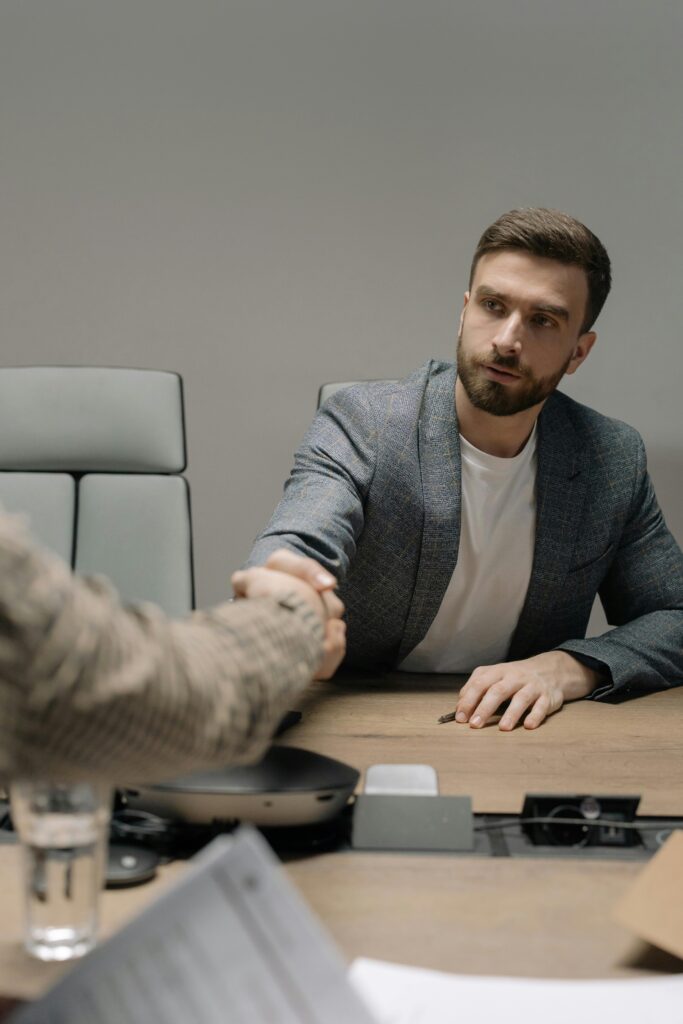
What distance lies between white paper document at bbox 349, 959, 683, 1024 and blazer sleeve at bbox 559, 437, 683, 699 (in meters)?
0.85

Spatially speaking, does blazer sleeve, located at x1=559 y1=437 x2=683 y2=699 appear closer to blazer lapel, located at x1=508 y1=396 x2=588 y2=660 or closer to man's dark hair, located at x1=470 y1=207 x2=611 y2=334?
blazer lapel, located at x1=508 y1=396 x2=588 y2=660

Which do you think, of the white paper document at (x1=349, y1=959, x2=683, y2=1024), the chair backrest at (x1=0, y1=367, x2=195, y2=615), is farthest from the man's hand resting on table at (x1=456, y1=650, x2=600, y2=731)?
the chair backrest at (x1=0, y1=367, x2=195, y2=615)

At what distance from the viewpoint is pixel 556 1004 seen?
664mm

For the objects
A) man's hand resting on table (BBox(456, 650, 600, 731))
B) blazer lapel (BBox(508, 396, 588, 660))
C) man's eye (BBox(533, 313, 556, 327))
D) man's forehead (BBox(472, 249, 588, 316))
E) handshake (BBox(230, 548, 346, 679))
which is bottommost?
man's hand resting on table (BBox(456, 650, 600, 731))

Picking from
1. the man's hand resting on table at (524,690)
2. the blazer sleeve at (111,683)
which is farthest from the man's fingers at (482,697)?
the blazer sleeve at (111,683)

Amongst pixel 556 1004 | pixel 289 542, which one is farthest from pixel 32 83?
pixel 556 1004

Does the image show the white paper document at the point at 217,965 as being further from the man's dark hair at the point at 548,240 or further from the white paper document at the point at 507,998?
the man's dark hair at the point at 548,240

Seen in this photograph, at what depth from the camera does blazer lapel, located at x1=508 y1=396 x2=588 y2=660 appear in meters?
1.74

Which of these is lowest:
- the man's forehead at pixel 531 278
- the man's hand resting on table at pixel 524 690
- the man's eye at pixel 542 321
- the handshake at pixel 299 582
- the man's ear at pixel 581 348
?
the man's hand resting on table at pixel 524 690

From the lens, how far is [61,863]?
69cm

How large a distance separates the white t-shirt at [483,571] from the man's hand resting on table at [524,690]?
25cm

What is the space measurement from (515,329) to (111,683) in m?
1.37

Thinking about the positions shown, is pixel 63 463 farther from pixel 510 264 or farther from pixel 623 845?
pixel 623 845

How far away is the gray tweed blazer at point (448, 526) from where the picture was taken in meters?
1.67
